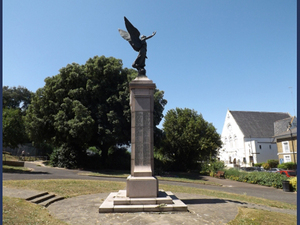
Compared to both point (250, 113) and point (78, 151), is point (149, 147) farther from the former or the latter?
point (250, 113)

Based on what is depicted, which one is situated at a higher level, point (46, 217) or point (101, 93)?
point (101, 93)

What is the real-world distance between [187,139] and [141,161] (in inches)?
891

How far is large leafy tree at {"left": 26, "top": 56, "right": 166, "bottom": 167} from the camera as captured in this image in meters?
26.5

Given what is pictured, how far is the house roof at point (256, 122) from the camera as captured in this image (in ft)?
169

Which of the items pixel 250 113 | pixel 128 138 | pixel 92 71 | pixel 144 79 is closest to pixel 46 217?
pixel 144 79

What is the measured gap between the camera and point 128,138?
28.8 m

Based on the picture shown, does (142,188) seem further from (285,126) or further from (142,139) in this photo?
(285,126)

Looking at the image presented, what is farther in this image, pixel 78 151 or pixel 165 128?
pixel 165 128

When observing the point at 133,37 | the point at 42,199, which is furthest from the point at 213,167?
the point at 42,199

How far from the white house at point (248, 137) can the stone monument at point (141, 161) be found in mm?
40315

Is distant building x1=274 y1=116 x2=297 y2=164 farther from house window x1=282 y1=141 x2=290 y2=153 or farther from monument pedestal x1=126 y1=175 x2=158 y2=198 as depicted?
monument pedestal x1=126 y1=175 x2=158 y2=198

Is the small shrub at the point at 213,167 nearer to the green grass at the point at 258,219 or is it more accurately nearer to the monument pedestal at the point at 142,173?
the monument pedestal at the point at 142,173

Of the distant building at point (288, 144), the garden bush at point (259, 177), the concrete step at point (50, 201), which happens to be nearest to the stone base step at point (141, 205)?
the concrete step at point (50, 201)

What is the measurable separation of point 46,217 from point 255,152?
48.4 m
